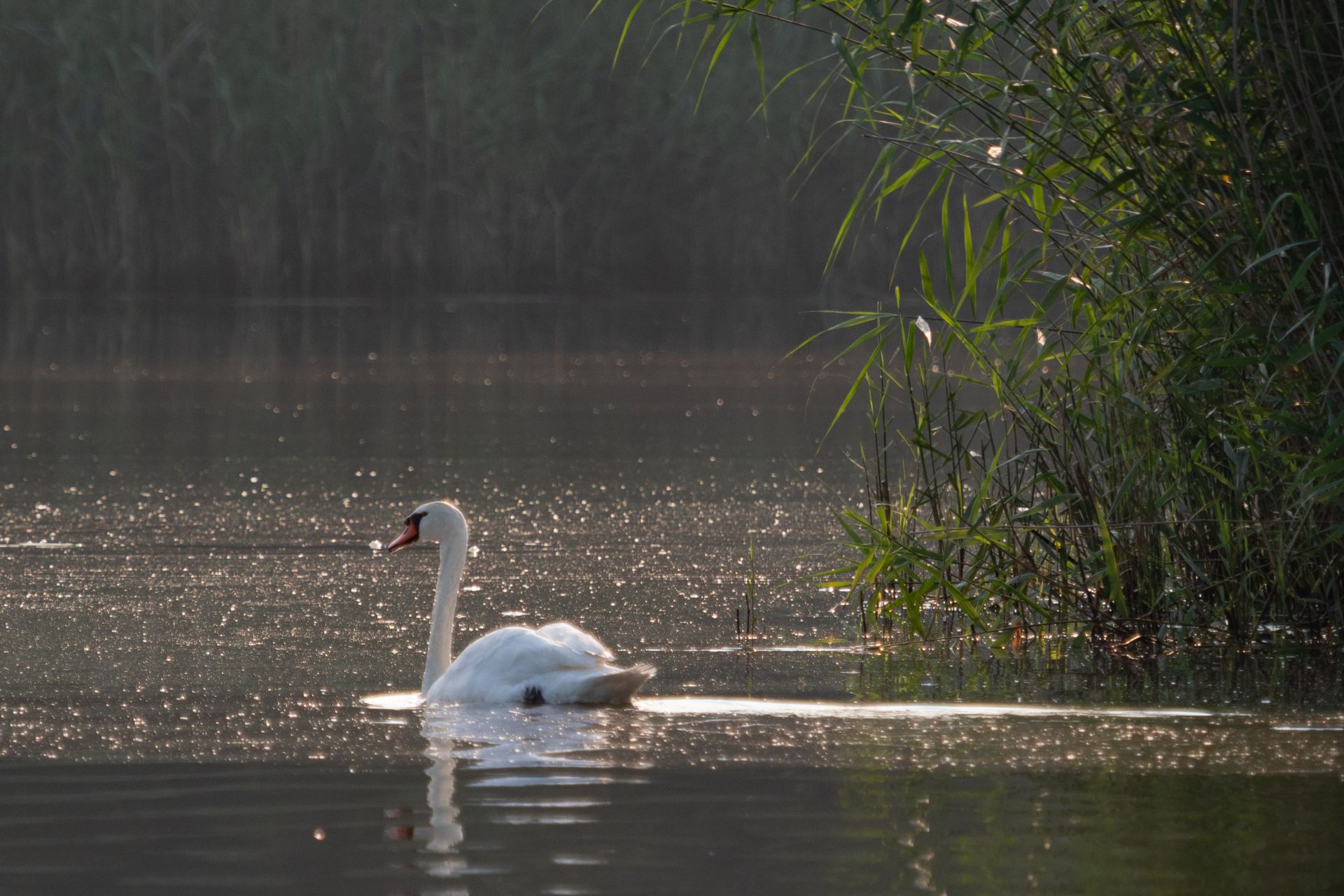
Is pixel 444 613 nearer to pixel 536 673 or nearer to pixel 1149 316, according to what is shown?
pixel 536 673

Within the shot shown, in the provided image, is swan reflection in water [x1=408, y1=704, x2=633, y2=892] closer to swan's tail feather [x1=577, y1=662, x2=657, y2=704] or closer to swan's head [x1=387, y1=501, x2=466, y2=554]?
swan's tail feather [x1=577, y1=662, x2=657, y2=704]

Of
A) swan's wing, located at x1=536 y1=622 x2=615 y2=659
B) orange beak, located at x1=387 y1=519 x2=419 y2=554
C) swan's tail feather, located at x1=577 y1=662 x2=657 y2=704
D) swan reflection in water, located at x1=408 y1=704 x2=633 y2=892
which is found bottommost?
swan reflection in water, located at x1=408 y1=704 x2=633 y2=892

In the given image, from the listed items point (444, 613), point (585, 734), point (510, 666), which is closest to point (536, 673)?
point (510, 666)

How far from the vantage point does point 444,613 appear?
231 inches

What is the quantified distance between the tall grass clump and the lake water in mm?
271

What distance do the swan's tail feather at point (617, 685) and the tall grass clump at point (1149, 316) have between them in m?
1.03

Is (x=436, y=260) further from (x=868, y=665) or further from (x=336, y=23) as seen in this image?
(x=868, y=665)

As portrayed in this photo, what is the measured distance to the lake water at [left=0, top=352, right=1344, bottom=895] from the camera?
3.78m

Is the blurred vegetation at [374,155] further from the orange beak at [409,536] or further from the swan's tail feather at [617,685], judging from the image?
the swan's tail feather at [617,685]

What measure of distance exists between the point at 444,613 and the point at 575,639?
566 millimetres

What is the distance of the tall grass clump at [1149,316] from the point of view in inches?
216

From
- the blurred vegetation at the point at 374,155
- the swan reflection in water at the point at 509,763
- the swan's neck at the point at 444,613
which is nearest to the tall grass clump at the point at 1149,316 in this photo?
the swan's neck at the point at 444,613

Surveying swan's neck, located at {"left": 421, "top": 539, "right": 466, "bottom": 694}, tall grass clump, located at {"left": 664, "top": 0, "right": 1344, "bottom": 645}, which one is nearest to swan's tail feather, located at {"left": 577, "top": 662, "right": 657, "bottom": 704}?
swan's neck, located at {"left": 421, "top": 539, "right": 466, "bottom": 694}

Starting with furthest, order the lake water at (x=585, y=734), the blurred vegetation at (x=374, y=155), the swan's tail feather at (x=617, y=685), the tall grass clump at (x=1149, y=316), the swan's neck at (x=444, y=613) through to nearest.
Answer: the blurred vegetation at (x=374, y=155)
the swan's neck at (x=444, y=613)
the tall grass clump at (x=1149, y=316)
the swan's tail feather at (x=617, y=685)
the lake water at (x=585, y=734)
